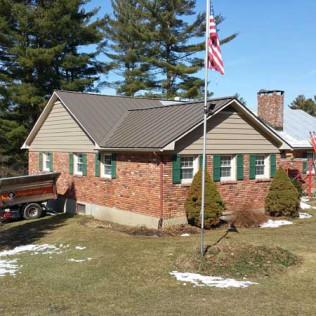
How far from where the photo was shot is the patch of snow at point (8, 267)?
36.7 ft

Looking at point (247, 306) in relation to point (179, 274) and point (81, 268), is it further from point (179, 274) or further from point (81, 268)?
point (81, 268)

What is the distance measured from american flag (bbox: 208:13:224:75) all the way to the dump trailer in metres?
10.8

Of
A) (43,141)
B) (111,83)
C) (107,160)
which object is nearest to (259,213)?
(107,160)

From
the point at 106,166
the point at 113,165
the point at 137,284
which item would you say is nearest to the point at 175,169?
the point at 113,165

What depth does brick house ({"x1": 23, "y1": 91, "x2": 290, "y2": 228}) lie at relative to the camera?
16.5 m

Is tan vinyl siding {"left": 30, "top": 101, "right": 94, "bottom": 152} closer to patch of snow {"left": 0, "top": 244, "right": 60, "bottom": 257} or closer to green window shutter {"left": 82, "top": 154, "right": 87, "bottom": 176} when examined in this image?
green window shutter {"left": 82, "top": 154, "right": 87, "bottom": 176}

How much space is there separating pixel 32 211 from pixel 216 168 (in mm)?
8515

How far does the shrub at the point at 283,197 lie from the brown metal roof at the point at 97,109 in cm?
742

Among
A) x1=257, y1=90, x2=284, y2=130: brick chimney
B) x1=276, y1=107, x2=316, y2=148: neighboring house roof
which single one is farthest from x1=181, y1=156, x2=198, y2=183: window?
x1=276, y1=107, x2=316, y2=148: neighboring house roof

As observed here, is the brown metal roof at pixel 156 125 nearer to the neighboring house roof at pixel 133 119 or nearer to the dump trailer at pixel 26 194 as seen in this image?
the neighboring house roof at pixel 133 119

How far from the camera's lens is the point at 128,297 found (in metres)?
8.86

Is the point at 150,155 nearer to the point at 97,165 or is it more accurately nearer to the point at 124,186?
the point at 124,186

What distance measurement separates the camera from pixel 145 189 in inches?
665

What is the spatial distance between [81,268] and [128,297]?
2859 mm
